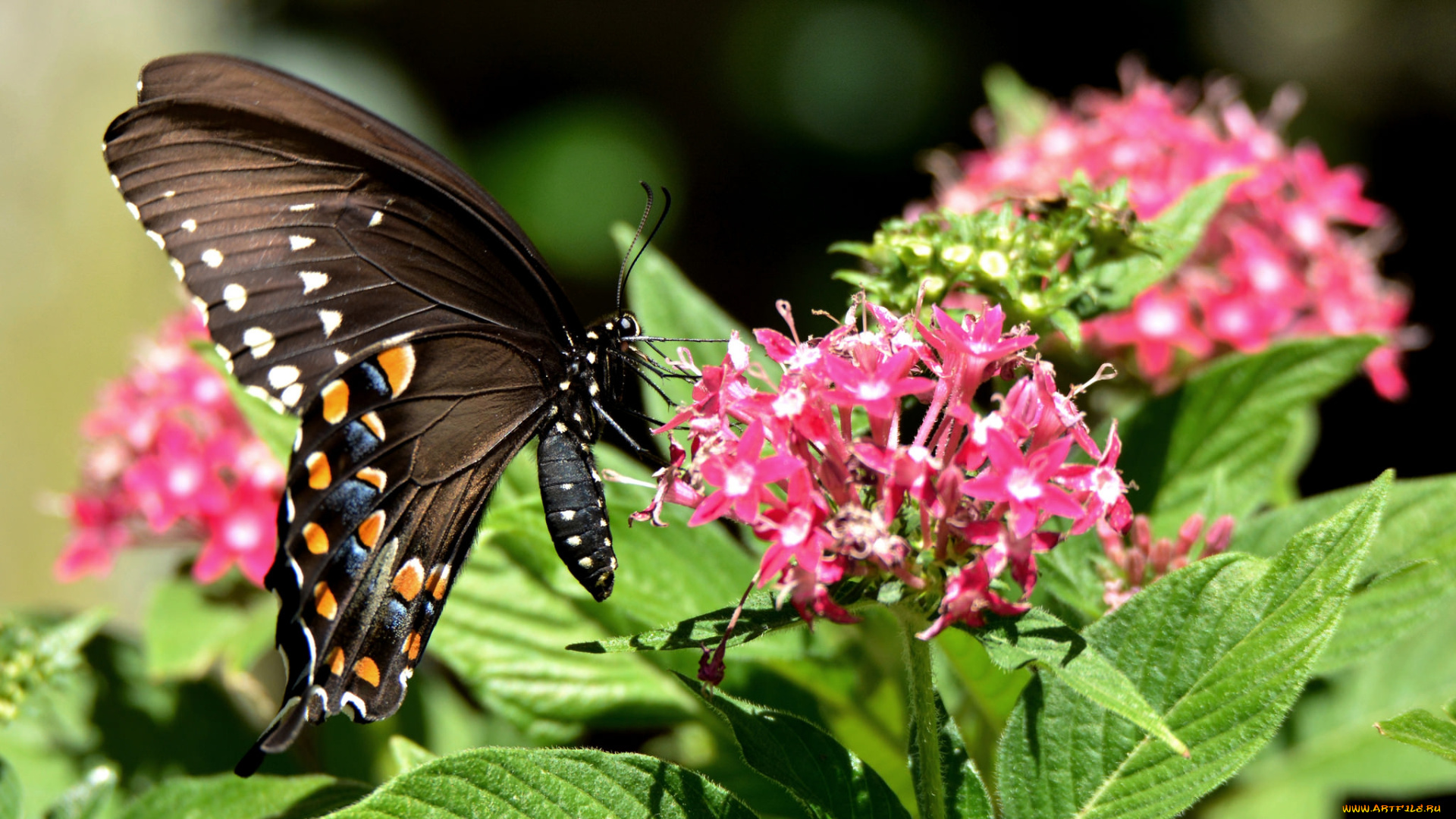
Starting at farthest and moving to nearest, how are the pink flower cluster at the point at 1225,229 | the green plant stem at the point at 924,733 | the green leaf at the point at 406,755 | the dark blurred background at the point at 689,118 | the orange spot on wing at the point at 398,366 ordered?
1. the dark blurred background at the point at 689,118
2. the pink flower cluster at the point at 1225,229
3. the orange spot on wing at the point at 398,366
4. the green leaf at the point at 406,755
5. the green plant stem at the point at 924,733

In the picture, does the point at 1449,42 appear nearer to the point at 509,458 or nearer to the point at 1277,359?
the point at 1277,359

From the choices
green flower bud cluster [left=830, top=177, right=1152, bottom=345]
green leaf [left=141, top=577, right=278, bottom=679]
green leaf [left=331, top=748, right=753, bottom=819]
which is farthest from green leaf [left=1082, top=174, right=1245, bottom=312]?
green leaf [left=141, top=577, right=278, bottom=679]

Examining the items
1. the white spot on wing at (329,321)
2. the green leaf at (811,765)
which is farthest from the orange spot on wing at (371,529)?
the green leaf at (811,765)

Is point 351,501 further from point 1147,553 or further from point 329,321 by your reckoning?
point 1147,553

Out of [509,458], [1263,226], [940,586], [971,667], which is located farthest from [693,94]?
[940,586]

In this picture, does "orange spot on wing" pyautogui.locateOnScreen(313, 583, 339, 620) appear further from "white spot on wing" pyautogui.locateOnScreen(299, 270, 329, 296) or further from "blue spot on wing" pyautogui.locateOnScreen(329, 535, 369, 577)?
"white spot on wing" pyautogui.locateOnScreen(299, 270, 329, 296)

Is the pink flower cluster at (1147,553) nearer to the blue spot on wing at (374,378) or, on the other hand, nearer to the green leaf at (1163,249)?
the green leaf at (1163,249)
